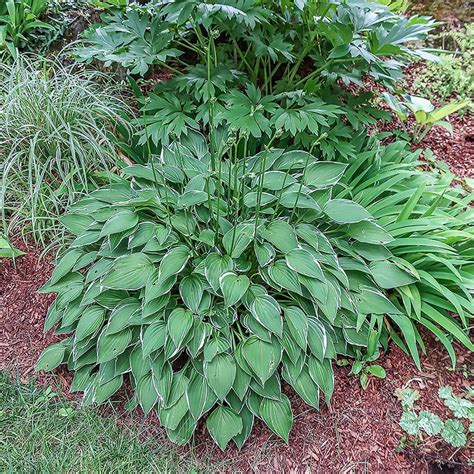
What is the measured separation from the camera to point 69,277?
1.98 meters

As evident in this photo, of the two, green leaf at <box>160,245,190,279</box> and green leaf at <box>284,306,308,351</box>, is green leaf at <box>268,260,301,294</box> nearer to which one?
green leaf at <box>284,306,308,351</box>

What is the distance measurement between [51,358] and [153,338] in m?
0.55

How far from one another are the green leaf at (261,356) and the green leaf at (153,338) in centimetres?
31

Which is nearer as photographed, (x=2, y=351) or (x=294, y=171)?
(x=2, y=351)

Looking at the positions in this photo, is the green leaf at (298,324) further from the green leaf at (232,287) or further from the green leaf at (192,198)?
the green leaf at (192,198)

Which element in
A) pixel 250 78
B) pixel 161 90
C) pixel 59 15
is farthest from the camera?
pixel 59 15

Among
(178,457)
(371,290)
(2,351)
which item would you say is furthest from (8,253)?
(371,290)

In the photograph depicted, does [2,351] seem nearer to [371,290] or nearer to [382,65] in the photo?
[371,290]

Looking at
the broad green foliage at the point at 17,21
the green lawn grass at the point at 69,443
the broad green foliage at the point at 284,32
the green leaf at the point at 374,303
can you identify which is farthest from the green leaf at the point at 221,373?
the broad green foliage at the point at 17,21

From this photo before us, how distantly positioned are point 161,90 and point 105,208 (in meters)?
0.77

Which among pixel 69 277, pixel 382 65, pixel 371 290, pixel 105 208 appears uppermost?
pixel 382 65

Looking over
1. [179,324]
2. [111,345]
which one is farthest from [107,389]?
[179,324]

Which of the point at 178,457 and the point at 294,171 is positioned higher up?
the point at 294,171

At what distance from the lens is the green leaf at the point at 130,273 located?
175 centimetres
